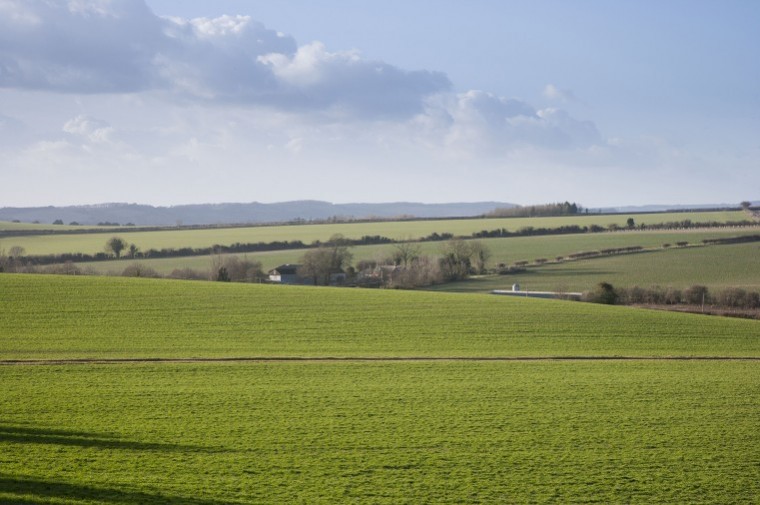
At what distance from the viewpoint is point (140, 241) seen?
105938 millimetres

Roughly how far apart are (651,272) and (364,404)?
53.3 m

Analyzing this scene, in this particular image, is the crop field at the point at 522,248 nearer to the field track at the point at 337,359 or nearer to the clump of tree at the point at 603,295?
the clump of tree at the point at 603,295

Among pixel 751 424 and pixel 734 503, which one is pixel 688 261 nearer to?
pixel 751 424

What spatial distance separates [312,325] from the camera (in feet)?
123

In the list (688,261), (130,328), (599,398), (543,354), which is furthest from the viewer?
(688,261)

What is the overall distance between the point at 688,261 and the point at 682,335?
40049mm

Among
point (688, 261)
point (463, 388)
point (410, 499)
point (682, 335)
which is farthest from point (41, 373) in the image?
point (688, 261)

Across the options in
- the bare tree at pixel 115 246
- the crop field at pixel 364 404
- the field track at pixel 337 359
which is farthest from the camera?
the bare tree at pixel 115 246

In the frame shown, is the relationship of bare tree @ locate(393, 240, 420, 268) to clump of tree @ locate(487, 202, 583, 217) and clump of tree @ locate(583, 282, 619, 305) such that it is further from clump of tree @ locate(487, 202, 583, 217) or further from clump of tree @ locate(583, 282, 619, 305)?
clump of tree @ locate(487, 202, 583, 217)

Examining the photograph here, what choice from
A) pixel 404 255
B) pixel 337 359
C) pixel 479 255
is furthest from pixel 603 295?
pixel 337 359

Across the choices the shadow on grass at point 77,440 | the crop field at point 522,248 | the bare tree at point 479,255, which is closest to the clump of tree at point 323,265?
the crop field at point 522,248

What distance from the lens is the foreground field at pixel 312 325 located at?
1286 inches

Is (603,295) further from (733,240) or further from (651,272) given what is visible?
(733,240)

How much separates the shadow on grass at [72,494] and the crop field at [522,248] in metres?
61.6
